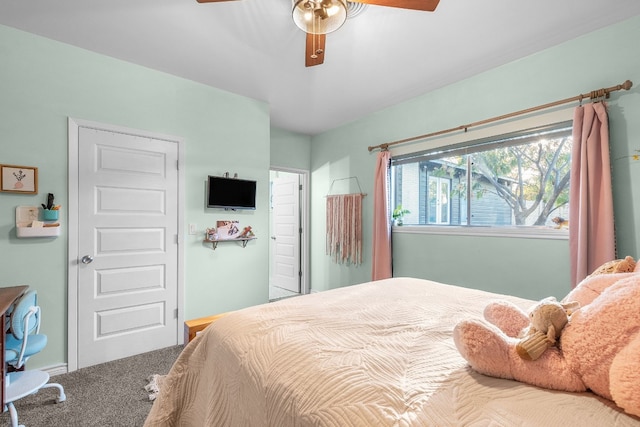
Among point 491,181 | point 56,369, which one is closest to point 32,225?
point 56,369

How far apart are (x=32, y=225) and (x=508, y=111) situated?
13.3 feet

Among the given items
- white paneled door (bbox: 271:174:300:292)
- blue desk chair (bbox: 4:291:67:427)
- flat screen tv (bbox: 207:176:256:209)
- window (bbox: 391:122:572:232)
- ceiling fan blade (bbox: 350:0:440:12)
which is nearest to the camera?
ceiling fan blade (bbox: 350:0:440:12)

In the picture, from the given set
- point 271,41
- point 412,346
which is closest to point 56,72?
point 271,41

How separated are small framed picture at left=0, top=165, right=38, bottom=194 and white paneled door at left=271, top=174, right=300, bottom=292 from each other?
320 cm

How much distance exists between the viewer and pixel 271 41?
2.33 meters

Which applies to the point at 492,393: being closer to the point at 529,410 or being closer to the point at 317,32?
the point at 529,410

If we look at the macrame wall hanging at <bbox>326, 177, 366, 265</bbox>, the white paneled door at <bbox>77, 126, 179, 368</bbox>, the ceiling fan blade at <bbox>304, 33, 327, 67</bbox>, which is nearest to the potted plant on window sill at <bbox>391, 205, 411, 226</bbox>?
the macrame wall hanging at <bbox>326, 177, 366, 265</bbox>

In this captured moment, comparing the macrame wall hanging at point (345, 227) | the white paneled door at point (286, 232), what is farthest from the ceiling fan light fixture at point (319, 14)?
the white paneled door at point (286, 232)

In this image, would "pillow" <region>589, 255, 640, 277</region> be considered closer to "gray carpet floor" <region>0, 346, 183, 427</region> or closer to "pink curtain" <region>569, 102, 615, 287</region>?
"pink curtain" <region>569, 102, 615, 287</region>

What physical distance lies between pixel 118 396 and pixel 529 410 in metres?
2.46

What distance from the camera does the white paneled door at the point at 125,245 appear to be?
2.44 metres

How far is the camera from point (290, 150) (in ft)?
15.1

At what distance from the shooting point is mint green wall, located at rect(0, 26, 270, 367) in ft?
7.18

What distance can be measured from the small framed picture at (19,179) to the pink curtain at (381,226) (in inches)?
126
